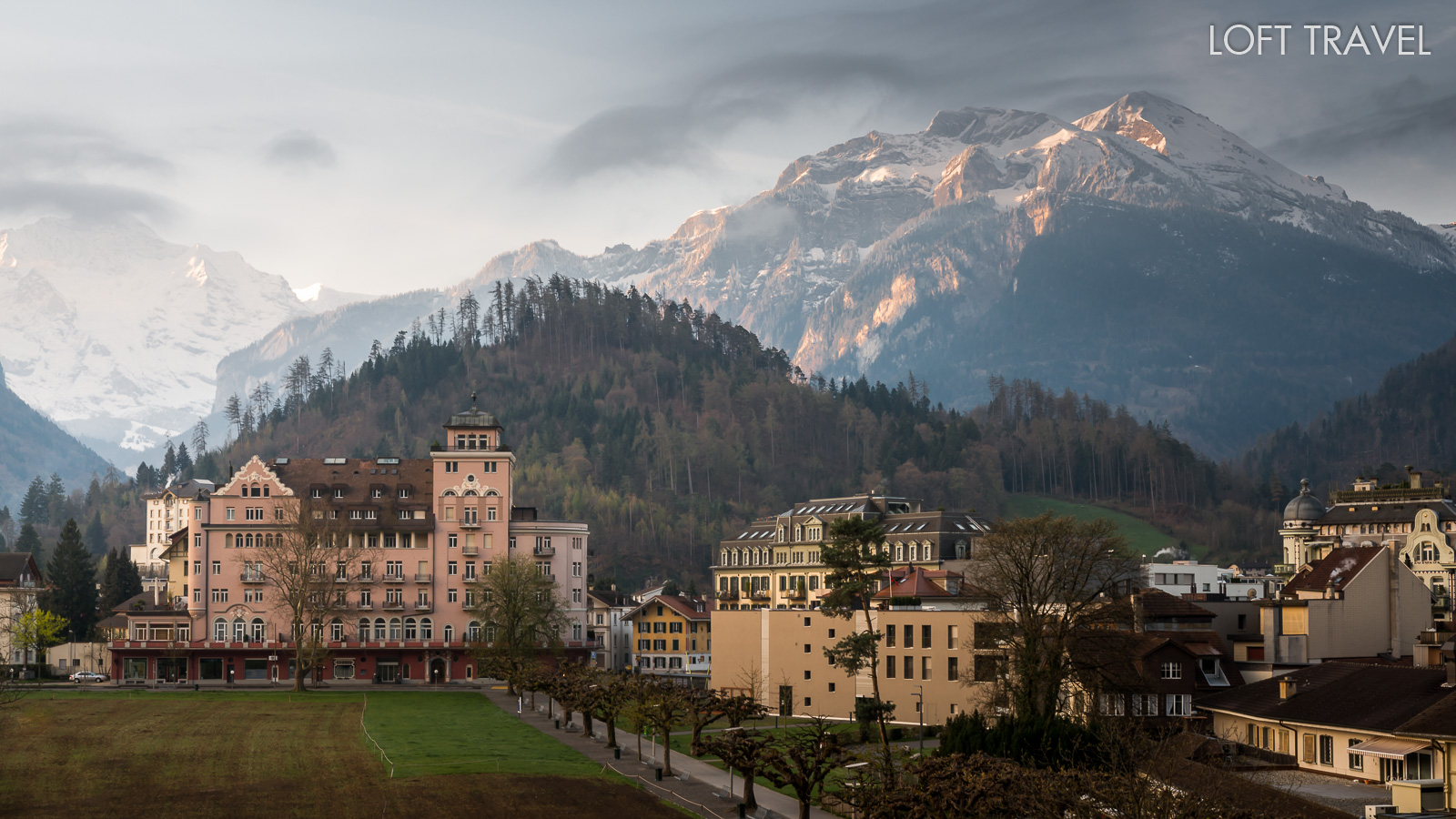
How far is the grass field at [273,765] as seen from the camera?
61.2 meters

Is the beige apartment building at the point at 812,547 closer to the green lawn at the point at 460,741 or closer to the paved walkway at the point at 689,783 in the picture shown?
the green lawn at the point at 460,741

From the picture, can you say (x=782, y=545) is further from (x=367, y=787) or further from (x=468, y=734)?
(x=367, y=787)

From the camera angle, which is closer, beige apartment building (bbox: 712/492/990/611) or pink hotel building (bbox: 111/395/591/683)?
pink hotel building (bbox: 111/395/591/683)

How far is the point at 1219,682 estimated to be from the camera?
86.8m

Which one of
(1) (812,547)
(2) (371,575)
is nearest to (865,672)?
(2) (371,575)

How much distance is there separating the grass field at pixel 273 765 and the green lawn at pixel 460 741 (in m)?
0.13

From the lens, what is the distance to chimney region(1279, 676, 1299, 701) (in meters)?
77.1

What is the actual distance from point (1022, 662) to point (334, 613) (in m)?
70.7

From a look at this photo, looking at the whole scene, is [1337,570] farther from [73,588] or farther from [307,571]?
[73,588]

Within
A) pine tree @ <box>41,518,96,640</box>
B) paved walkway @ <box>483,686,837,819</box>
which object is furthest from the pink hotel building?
paved walkway @ <box>483,686,837,819</box>

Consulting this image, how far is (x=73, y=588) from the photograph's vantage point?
167 meters

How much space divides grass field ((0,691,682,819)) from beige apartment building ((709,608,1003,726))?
19900mm

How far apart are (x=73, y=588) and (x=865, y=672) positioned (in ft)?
353

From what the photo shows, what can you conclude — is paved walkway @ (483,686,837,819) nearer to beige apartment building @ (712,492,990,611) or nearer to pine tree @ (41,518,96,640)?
beige apartment building @ (712,492,990,611)
